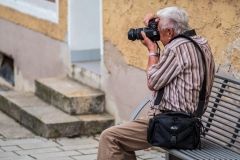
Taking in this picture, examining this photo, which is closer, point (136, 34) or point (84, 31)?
point (136, 34)

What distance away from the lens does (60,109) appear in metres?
6.81

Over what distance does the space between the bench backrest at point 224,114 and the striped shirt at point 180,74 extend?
0.49 meters

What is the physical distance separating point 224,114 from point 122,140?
96cm

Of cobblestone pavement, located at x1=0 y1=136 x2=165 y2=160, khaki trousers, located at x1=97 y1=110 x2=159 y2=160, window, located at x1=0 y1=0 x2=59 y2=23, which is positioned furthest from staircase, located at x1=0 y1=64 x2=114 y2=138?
khaki trousers, located at x1=97 y1=110 x2=159 y2=160

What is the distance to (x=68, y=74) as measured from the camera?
7531mm

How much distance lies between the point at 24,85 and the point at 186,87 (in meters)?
4.90

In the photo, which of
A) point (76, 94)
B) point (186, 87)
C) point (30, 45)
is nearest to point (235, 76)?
point (186, 87)

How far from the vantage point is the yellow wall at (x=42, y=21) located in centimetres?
752

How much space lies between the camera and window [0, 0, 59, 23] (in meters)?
7.83

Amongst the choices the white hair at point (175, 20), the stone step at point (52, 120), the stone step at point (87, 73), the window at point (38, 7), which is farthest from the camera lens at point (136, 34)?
the window at point (38, 7)

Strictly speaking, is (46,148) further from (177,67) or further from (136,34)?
(177,67)

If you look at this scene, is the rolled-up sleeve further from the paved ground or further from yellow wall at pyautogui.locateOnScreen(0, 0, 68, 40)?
yellow wall at pyautogui.locateOnScreen(0, 0, 68, 40)

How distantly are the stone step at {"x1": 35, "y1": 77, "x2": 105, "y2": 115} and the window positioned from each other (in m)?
1.00

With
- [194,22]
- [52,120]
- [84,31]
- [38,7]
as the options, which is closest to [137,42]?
[194,22]
